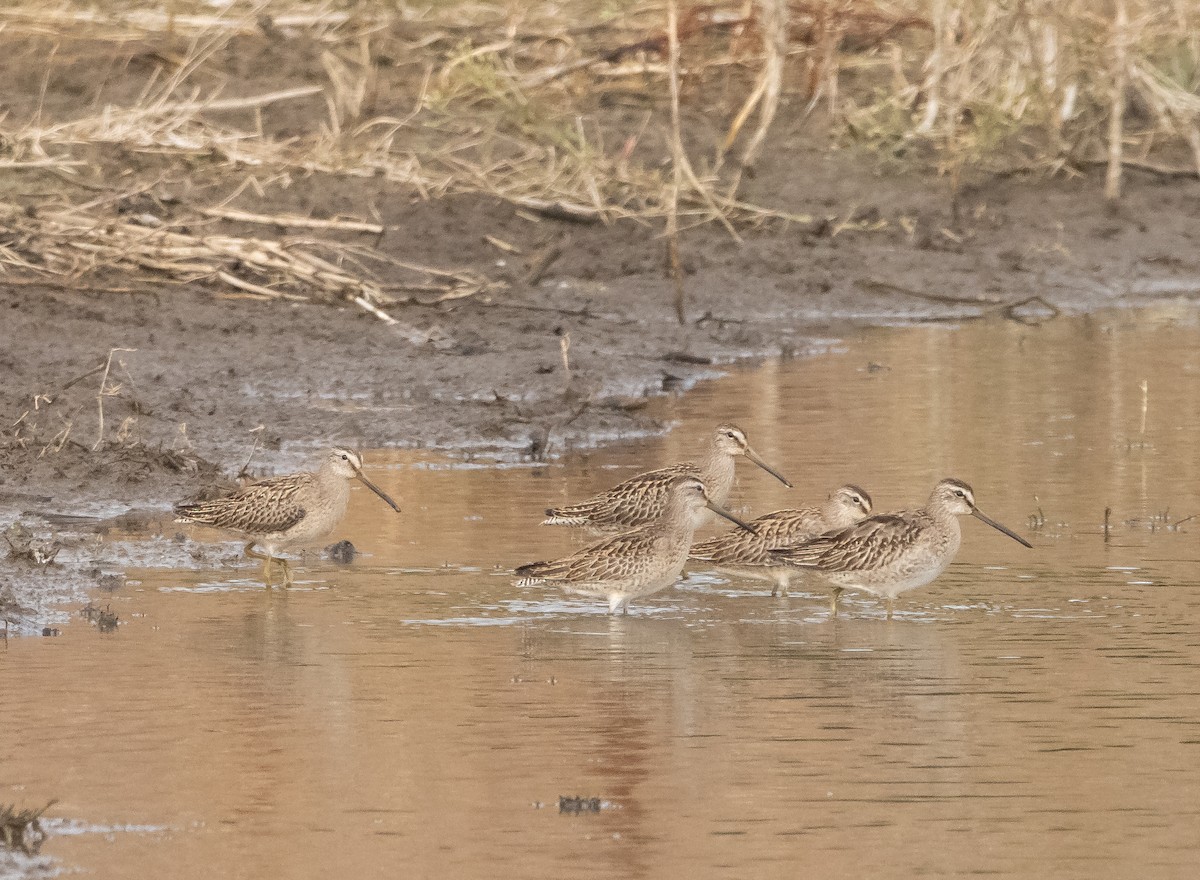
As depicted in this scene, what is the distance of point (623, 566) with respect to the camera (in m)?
9.69

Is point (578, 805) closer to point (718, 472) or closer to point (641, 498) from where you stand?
point (641, 498)

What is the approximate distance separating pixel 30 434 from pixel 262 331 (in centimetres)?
341

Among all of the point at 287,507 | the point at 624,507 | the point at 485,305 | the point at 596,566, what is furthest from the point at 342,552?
the point at 485,305

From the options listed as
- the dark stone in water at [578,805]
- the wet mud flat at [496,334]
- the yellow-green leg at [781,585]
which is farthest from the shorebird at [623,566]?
the dark stone in water at [578,805]

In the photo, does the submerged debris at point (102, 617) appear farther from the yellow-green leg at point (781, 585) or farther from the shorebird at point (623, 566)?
the yellow-green leg at point (781, 585)

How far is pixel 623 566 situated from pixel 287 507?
1.67 m

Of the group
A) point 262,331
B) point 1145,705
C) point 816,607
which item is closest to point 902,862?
point 1145,705

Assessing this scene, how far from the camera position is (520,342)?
1580 centimetres

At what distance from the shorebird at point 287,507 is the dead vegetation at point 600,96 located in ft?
22.6

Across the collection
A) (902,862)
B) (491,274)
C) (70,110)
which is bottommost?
(902,862)

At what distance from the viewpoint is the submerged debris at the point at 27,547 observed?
968cm

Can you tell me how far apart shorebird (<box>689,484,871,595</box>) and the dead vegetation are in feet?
22.2

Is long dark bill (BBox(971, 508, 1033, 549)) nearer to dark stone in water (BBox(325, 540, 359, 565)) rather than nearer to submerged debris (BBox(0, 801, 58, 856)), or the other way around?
dark stone in water (BBox(325, 540, 359, 565))

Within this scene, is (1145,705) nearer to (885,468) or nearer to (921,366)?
(885,468)
